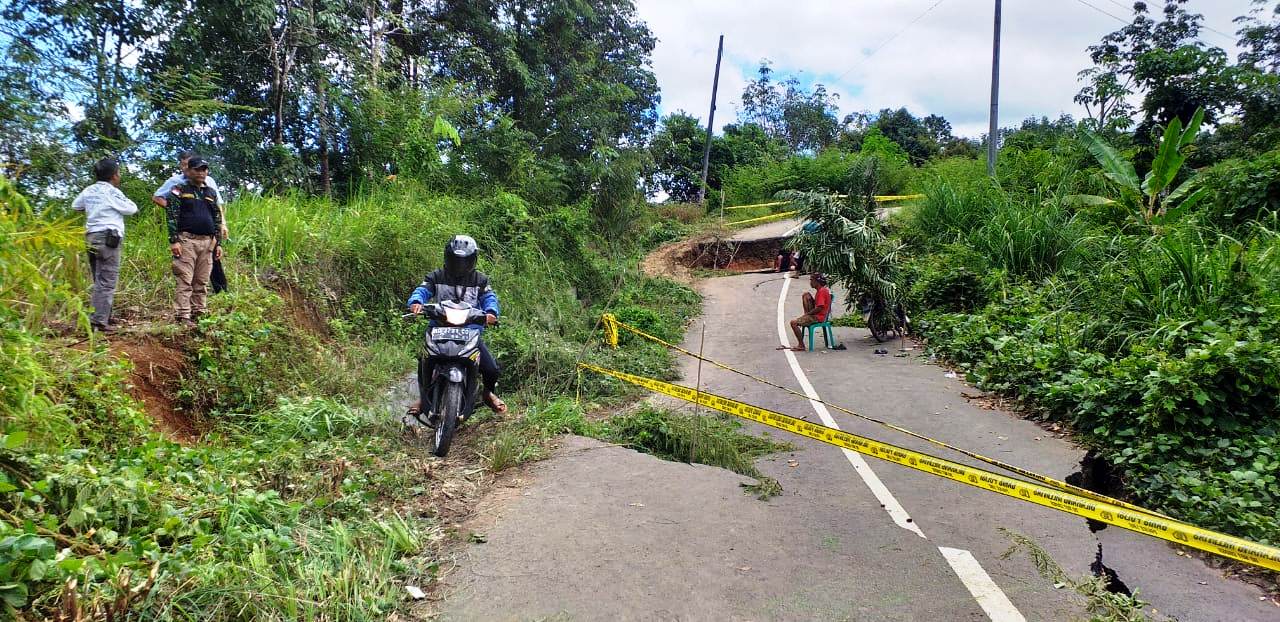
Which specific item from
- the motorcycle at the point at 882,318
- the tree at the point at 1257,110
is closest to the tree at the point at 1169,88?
the tree at the point at 1257,110

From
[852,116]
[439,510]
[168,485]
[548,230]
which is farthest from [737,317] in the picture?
[852,116]

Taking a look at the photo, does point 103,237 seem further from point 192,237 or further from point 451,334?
point 451,334

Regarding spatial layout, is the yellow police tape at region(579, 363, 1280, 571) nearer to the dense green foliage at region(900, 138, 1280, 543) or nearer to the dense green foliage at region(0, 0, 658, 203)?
the dense green foliage at region(900, 138, 1280, 543)

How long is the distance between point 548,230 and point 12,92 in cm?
841

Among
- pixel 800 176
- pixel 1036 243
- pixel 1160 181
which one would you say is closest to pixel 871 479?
pixel 1036 243

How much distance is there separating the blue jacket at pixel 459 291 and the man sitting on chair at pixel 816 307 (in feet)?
21.0

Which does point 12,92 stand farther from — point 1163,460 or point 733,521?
point 1163,460

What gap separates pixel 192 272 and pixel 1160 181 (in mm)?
14107

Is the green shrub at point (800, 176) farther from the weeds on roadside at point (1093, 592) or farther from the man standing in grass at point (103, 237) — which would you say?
the weeds on roadside at point (1093, 592)

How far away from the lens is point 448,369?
602 centimetres

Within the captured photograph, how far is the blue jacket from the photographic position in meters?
6.59

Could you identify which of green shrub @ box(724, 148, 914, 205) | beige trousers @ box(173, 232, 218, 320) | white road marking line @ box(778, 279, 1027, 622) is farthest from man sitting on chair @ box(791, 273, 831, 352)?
green shrub @ box(724, 148, 914, 205)

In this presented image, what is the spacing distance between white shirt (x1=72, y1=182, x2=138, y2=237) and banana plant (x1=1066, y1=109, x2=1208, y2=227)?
13.6 meters

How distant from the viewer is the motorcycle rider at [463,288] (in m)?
6.55
